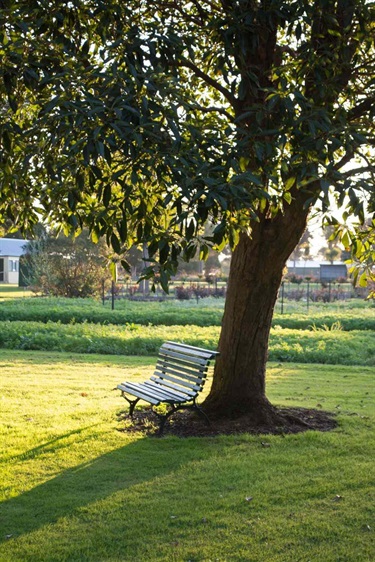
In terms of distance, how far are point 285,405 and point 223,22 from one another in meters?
5.26

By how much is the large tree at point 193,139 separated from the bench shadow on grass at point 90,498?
61.6 inches

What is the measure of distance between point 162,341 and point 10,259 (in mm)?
40282

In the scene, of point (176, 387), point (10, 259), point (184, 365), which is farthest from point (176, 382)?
point (10, 259)

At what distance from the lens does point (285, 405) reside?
9625mm

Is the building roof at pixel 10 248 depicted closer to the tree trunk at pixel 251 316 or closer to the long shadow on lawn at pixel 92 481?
the tree trunk at pixel 251 316

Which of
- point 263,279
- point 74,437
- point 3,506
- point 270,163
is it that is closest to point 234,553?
point 3,506

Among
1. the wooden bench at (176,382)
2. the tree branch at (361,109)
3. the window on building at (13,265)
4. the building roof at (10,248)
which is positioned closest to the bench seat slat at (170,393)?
the wooden bench at (176,382)

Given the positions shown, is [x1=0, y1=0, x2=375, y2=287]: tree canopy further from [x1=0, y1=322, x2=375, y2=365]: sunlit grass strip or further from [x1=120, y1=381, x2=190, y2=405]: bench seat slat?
[x1=0, y1=322, x2=375, y2=365]: sunlit grass strip

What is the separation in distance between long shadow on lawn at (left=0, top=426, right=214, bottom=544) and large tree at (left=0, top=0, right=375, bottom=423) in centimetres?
138

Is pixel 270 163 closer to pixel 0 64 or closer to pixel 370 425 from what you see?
pixel 0 64

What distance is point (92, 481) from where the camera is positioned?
6098 millimetres

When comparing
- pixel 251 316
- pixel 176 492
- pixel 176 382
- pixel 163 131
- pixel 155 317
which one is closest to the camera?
pixel 163 131

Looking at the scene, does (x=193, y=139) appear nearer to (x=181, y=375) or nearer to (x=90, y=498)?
(x=90, y=498)

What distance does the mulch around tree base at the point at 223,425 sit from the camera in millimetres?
7828
